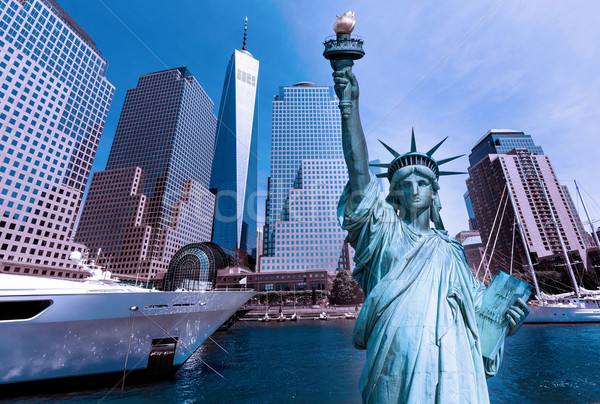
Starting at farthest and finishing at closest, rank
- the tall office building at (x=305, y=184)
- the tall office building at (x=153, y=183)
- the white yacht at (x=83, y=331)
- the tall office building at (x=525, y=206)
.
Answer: the tall office building at (x=153, y=183)
the tall office building at (x=525, y=206)
the tall office building at (x=305, y=184)
the white yacht at (x=83, y=331)

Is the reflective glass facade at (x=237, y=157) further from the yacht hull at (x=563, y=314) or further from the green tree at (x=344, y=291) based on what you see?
the yacht hull at (x=563, y=314)

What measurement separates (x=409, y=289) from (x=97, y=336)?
16.6 meters

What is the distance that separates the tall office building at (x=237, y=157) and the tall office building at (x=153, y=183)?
831cm

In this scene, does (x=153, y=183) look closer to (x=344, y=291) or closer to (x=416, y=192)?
(x=344, y=291)

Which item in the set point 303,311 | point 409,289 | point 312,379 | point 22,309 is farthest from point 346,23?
point 303,311

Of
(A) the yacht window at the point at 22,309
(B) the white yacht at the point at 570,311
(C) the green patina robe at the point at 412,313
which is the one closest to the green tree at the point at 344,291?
(B) the white yacht at the point at 570,311

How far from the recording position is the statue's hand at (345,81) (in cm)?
376

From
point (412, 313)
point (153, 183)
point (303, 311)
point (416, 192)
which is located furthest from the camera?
point (153, 183)

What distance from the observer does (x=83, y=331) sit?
13.5 m

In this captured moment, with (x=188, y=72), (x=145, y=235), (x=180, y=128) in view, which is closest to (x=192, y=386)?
(x=145, y=235)

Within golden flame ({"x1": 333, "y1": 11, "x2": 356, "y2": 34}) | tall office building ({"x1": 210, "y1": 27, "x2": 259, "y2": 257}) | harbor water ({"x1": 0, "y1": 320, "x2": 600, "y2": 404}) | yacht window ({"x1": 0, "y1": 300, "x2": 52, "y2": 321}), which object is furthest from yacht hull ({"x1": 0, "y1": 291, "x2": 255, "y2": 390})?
tall office building ({"x1": 210, "y1": 27, "x2": 259, "y2": 257})

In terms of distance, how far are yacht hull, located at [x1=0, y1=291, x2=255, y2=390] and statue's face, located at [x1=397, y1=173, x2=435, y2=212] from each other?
14.3 m

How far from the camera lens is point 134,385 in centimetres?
1459

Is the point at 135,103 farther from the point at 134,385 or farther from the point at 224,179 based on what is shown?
the point at 134,385
